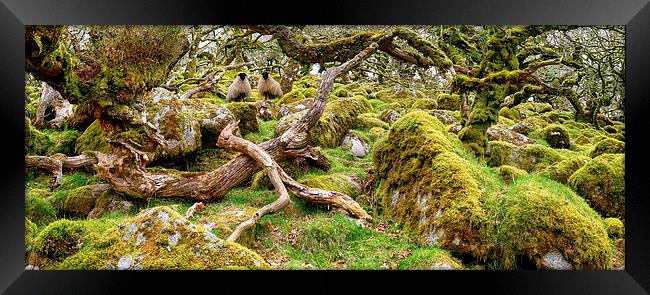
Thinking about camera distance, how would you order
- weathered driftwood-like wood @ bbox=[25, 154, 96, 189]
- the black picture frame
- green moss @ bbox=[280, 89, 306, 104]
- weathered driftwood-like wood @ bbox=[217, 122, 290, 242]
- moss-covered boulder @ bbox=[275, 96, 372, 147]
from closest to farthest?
the black picture frame → weathered driftwood-like wood @ bbox=[25, 154, 96, 189] → weathered driftwood-like wood @ bbox=[217, 122, 290, 242] → moss-covered boulder @ bbox=[275, 96, 372, 147] → green moss @ bbox=[280, 89, 306, 104]

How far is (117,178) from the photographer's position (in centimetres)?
399

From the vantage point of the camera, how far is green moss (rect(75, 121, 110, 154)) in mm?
4793

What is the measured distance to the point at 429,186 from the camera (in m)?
3.86

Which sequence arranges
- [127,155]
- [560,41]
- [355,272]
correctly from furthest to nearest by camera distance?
[560,41]
[127,155]
[355,272]

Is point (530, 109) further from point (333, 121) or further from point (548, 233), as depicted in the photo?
point (548, 233)

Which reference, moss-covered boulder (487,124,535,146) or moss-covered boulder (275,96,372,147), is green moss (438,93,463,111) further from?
moss-covered boulder (275,96,372,147)

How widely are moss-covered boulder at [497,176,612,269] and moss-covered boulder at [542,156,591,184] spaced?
682 mm

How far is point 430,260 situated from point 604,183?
2099mm

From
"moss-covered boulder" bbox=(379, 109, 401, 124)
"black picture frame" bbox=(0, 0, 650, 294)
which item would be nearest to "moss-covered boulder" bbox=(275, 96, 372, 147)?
"moss-covered boulder" bbox=(379, 109, 401, 124)

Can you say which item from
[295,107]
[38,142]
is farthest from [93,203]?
[295,107]
